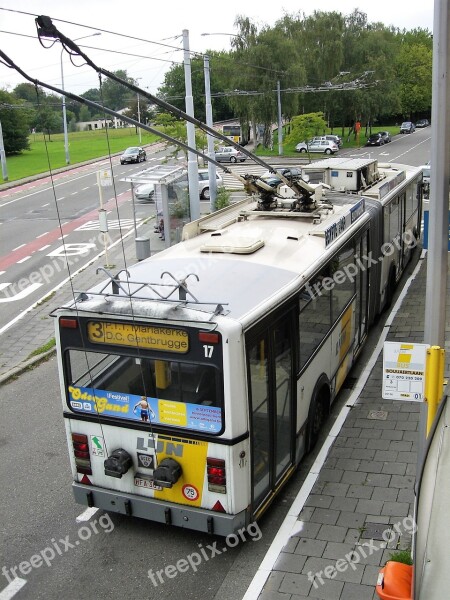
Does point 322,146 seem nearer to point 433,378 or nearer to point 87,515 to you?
point 87,515

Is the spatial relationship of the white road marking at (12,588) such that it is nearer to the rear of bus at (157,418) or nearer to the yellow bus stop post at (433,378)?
the rear of bus at (157,418)

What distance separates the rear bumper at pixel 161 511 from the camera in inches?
265

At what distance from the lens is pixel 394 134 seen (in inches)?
3002

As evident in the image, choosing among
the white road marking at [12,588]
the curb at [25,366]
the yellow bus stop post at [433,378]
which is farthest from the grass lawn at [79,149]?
the yellow bus stop post at [433,378]

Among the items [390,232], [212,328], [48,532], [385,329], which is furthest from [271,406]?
[390,232]

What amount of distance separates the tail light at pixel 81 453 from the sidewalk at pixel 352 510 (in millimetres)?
2086

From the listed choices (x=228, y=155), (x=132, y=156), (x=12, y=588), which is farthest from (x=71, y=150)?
(x=12, y=588)

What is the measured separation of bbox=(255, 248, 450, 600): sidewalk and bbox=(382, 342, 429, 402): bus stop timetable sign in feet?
5.39

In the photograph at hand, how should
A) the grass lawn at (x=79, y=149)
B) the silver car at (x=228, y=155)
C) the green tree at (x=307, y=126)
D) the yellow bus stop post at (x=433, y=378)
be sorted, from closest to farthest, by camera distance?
1. the yellow bus stop post at (x=433, y=378)
2. the green tree at (x=307, y=126)
3. the silver car at (x=228, y=155)
4. the grass lawn at (x=79, y=149)

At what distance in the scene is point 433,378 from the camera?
20.9ft

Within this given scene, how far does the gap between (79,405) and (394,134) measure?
74.4 meters

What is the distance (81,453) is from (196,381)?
168 centimetres

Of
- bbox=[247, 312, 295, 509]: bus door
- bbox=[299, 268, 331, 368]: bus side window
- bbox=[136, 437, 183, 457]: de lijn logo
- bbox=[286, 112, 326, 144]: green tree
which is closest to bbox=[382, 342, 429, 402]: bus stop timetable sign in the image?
bbox=[247, 312, 295, 509]: bus door

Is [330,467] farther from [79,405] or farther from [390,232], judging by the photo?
[390,232]
